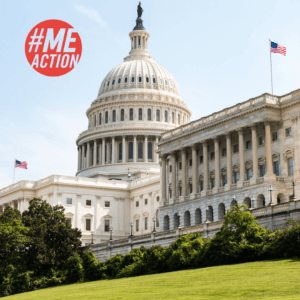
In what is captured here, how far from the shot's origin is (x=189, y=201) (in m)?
101

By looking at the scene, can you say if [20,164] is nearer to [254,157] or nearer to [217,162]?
[217,162]

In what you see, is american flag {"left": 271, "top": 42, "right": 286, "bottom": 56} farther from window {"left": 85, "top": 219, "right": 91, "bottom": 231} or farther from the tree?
window {"left": 85, "top": 219, "right": 91, "bottom": 231}

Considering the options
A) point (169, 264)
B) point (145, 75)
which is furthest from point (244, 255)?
point (145, 75)

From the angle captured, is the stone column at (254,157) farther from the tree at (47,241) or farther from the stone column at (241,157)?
the tree at (47,241)

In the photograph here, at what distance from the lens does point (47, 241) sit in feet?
260

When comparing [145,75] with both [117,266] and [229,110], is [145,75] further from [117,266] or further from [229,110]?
[117,266]

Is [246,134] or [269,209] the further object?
[246,134]

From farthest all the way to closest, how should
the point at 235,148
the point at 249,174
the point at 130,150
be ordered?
the point at 130,150
the point at 235,148
the point at 249,174

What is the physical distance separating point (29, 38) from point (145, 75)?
125m

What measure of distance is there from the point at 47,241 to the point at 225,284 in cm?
4038

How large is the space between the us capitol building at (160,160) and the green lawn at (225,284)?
19175 mm

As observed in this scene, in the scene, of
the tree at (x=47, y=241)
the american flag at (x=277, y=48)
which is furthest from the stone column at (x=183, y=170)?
the tree at (x=47, y=241)

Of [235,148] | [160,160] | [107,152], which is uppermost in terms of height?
[107,152]

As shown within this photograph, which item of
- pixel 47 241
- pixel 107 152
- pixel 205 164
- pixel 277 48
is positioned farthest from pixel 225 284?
pixel 107 152
